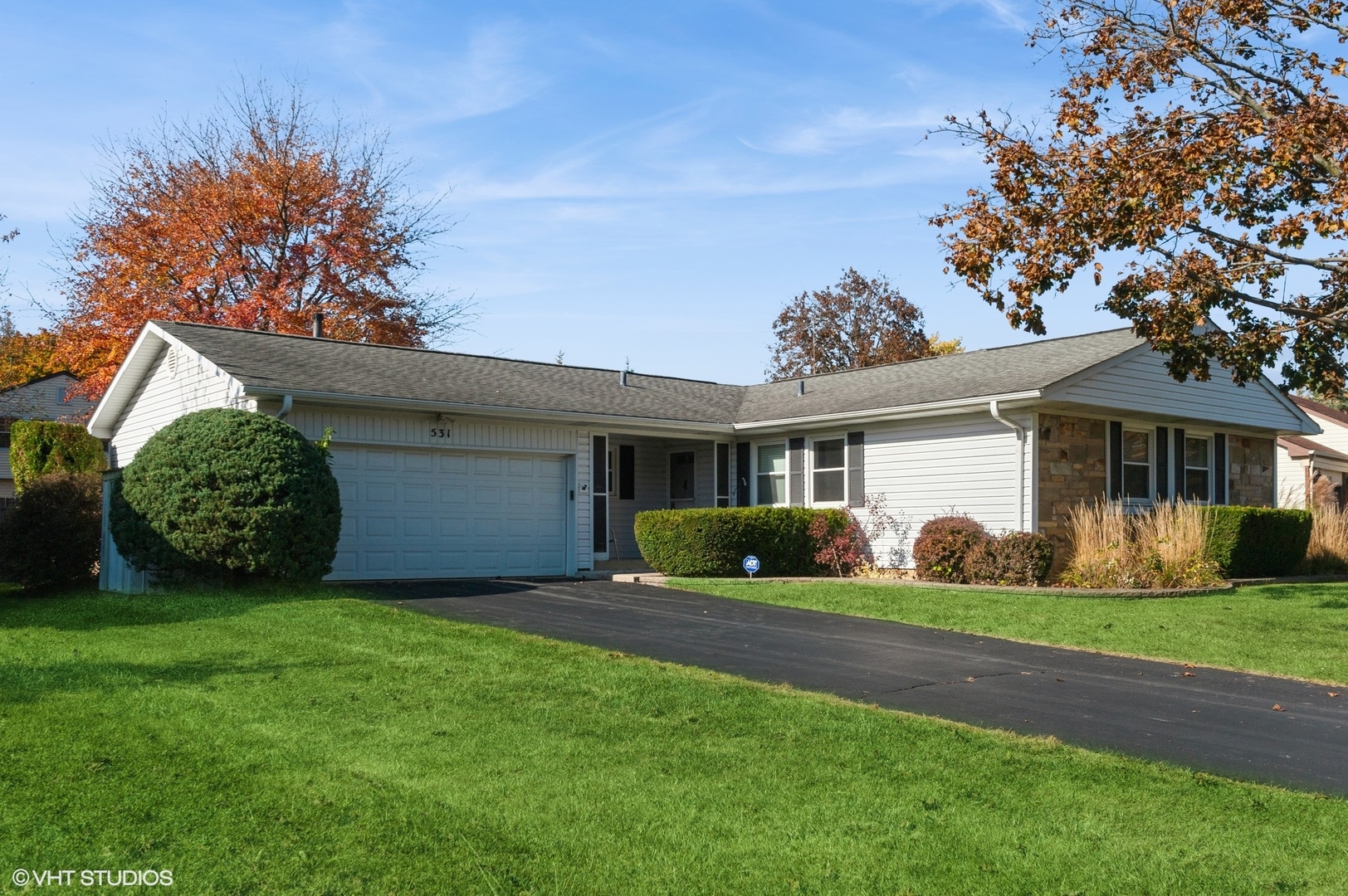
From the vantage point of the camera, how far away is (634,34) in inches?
486

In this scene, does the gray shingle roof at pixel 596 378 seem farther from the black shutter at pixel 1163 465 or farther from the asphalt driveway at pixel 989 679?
the asphalt driveway at pixel 989 679

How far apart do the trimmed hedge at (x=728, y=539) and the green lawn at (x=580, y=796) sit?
8.90 meters

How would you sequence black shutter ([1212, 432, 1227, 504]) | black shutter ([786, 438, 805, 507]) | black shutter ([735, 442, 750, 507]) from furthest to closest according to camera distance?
black shutter ([735, 442, 750, 507]) → black shutter ([1212, 432, 1227, 504]) → black shutter ([786, 438, 805, 507])

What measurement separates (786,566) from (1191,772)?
39.5 feet

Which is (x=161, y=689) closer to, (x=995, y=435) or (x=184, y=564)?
(x=184, y=564)

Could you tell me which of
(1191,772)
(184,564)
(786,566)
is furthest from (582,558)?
(1191,772)

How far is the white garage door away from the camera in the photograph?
1677cm

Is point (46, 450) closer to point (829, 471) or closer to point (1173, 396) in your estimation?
point (829, 471)

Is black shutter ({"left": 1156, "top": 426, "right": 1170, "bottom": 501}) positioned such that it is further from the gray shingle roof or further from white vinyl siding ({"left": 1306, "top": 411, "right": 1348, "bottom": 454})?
white vinyl siding ({"left": 1306, "top": 411, "right": 1348, "bottom": 454})

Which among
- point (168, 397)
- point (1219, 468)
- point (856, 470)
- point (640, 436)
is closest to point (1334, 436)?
point (1219, 468)

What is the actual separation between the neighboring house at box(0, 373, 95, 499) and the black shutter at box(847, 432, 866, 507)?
1141 inches

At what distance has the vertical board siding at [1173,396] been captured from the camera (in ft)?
58.2

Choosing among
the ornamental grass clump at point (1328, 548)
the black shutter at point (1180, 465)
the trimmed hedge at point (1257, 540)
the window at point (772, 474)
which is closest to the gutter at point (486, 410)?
the window at point (772, 474)

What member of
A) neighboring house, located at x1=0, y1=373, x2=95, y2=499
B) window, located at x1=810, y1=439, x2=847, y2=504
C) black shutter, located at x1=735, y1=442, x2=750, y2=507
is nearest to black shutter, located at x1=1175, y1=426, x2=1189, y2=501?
window, located at x1=810, y1=439, x2=847, y2=504
